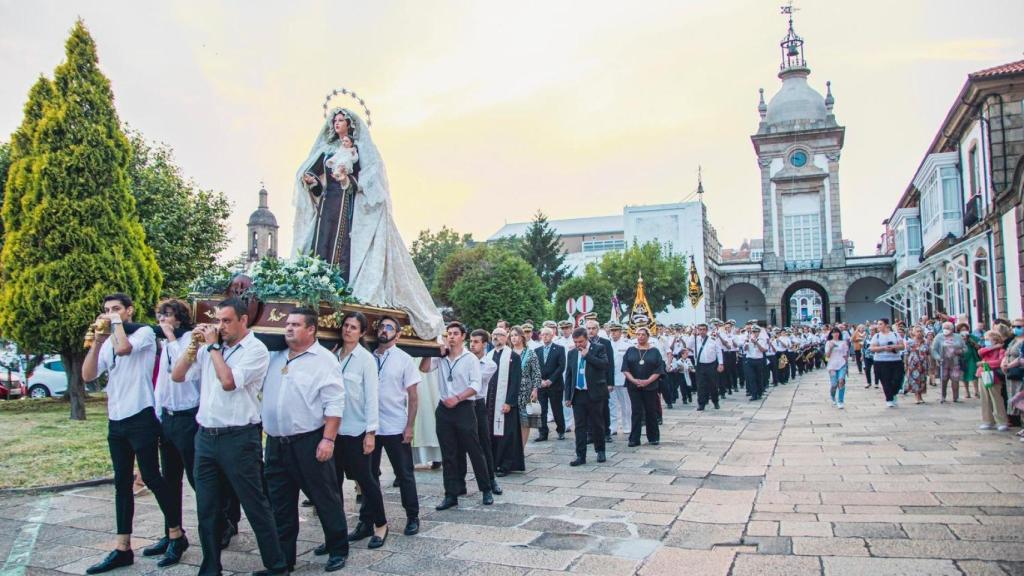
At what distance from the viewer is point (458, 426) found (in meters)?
6.89

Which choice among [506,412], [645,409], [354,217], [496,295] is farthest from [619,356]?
[496,295]

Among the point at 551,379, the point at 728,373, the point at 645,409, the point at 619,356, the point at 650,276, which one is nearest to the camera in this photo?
the point at 645,409

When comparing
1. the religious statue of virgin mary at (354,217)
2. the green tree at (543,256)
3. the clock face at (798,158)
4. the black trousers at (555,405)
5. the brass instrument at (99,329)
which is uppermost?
the clock face at (798,158)

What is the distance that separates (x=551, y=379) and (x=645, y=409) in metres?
1.47

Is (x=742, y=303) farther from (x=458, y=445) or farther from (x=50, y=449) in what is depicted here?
(x=458, y=445)

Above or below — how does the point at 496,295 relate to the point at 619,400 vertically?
above

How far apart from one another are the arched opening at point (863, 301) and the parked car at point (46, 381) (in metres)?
50.1

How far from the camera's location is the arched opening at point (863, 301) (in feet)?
178

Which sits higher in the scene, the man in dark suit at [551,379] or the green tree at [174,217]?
the green tree at [174,217]

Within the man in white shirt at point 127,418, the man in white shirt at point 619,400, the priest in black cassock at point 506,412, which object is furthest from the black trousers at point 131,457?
the man in white shirt at point 619,400

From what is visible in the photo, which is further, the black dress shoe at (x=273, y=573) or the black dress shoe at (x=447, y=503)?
the black dress shoe at (x=447, y=503)

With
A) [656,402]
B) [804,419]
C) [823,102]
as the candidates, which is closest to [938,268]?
[804,419]

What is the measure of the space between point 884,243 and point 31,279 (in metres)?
91.7

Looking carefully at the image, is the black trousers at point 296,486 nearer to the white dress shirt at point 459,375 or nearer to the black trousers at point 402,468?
the black trousers at point 402,468
